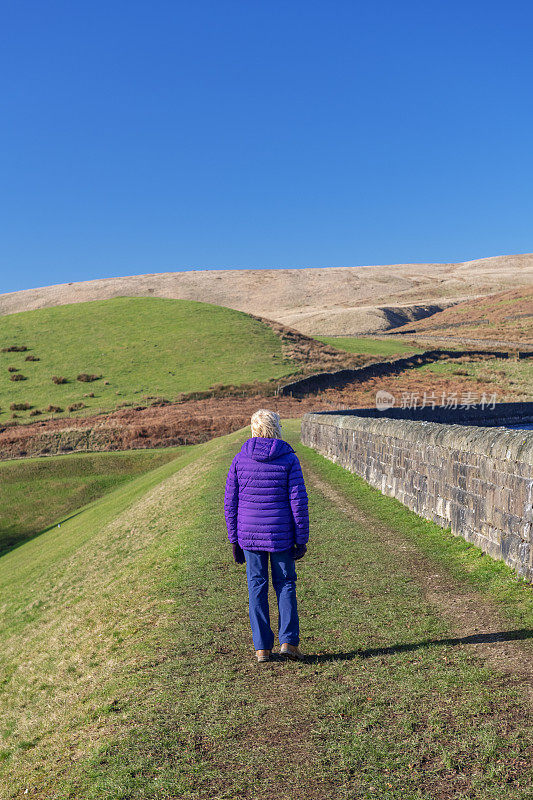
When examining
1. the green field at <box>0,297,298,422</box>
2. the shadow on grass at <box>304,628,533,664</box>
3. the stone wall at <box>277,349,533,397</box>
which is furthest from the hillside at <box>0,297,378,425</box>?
the shadow on grass at <box>304,628,533,664</box>

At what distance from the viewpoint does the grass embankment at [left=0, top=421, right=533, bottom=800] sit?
4.85 metres

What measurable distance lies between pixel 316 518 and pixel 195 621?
6.00 m

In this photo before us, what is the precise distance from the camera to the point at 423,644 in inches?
277

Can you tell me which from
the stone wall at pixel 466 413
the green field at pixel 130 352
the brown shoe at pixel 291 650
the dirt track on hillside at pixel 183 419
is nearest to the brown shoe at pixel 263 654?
the brown shoe at pixel 291 650

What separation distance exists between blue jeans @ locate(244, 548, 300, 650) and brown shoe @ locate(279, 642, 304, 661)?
1.5 inches

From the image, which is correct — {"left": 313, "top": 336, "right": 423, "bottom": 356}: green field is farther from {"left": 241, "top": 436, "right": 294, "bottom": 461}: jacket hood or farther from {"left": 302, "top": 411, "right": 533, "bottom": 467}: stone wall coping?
{"left": 241, "top": 436, "right": 294, "bottom": 461}: jacket hood

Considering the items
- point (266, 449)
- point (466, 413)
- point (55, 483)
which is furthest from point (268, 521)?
point (55, 483)

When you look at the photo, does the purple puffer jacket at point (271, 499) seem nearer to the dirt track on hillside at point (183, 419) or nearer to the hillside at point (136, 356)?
the dirt track on hillside at point (183, 419)

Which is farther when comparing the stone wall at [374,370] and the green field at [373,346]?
the green field at [373,346]

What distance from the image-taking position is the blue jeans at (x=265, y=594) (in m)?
6.78

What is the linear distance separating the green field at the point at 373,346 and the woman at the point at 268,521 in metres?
79.9

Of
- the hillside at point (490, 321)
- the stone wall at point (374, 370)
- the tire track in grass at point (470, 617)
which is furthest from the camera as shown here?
the hillside at point (490, 321)

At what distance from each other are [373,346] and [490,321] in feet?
126

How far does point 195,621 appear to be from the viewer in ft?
28.2
